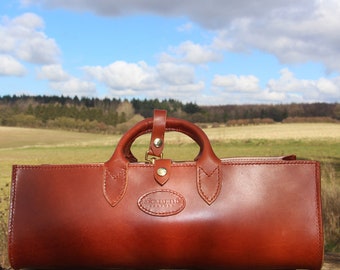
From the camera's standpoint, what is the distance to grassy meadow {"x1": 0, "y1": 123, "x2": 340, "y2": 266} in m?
7.54

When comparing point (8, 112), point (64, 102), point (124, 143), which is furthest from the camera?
point (64, 102)

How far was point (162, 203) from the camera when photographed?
7.21 ft

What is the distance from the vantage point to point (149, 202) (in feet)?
7.20

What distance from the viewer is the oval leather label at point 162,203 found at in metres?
2.19

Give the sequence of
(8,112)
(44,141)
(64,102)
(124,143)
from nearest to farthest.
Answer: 1. (124,143)
2. (44,141)
3. (8,112)
4. (64,102)

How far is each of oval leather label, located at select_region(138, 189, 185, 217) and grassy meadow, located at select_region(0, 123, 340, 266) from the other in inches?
121

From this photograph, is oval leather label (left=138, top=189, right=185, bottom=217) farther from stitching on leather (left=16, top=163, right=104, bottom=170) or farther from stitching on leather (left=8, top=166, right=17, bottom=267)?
stitching on leather (left=8, top=166, right=17, bottom=267)

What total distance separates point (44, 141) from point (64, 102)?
57.1m

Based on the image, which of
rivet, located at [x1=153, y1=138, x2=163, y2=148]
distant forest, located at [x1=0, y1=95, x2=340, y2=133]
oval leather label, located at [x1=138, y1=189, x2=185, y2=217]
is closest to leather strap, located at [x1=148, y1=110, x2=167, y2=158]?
rivet, located at [x1=153, y1=138, x2=163, y2=148]

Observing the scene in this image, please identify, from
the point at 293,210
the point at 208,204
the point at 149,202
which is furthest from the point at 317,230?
the point at 149,202

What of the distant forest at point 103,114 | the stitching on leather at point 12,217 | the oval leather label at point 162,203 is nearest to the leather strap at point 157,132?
the oval leather label at point 162,203

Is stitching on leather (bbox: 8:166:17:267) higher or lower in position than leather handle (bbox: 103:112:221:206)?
lower

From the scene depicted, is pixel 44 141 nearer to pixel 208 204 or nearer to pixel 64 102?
pixel 64 102

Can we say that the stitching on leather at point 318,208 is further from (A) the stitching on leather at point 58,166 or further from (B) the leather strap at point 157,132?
(A) the stitching on leather at point 58,166
